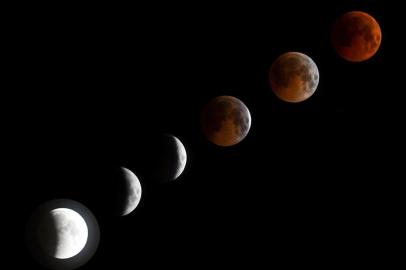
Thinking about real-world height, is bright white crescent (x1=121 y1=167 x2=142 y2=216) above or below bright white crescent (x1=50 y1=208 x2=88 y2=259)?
above

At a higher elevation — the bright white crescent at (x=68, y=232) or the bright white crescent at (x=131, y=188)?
the bright white crescent at (x=131, y=188)

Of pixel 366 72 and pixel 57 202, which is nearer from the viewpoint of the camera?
pixel 57 202

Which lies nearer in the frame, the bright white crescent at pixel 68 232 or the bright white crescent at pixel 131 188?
the bright white crescent at pixel 68 232

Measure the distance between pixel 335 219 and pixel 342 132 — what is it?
1.38 metres

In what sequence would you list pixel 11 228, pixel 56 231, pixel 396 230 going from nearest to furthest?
pixel 56 231, pixel 11 228, pixel 396 230

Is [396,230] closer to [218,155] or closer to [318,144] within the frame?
[318,144]

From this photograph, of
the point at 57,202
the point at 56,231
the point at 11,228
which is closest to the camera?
the point at 56,231

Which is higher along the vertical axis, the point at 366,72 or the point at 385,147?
the point at 366,72

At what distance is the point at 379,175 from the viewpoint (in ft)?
27.5

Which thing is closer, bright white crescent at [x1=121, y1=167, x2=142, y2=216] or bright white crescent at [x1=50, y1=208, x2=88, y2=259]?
bright white crescent at [x1=50, y1=208, x2=88, y2=259]

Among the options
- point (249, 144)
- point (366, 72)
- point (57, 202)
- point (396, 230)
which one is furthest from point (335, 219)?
point (57, 202)

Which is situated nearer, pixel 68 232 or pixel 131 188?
pixel 68 232

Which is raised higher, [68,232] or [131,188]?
[131,188]

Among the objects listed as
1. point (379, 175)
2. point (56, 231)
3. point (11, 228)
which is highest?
point (379, 175)
